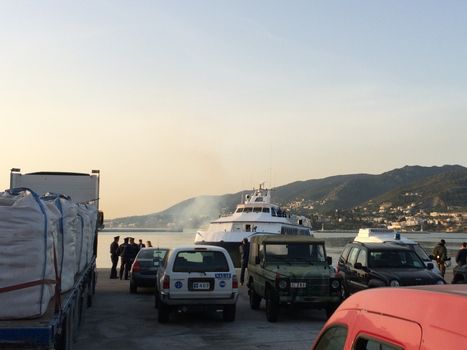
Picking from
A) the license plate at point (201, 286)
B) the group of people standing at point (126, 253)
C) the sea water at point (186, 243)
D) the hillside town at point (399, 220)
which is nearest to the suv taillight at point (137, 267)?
the group of people standing at point (126, 253)

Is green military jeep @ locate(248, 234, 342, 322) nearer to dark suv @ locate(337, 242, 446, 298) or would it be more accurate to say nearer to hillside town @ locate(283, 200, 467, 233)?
dark suv @ locate(337, 242, 446, 298)

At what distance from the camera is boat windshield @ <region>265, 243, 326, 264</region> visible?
13906 millimetres

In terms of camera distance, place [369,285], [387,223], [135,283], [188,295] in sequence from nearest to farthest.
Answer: [188,295]
[369,285]
[135,283]
[387,223]

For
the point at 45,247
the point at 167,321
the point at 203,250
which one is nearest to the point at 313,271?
the point at 203,250

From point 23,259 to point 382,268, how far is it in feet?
33.6

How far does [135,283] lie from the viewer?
17922mm

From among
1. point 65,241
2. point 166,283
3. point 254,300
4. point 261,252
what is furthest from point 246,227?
point 65,241

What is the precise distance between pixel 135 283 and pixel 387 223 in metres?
133

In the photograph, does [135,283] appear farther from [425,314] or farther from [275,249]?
[425,314]

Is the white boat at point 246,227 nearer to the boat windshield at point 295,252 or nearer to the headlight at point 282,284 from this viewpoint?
the boat windshield at point 295,252

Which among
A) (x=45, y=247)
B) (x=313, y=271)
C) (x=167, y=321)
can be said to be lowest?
(x=167, y=321)

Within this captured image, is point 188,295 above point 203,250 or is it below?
below

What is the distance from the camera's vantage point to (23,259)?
5.30 metres

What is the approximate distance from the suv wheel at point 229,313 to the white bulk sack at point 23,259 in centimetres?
727
